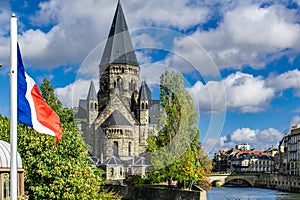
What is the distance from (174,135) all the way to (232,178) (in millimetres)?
78523

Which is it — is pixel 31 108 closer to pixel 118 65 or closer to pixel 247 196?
pixel 118 65

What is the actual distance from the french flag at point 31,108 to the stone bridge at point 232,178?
92531 millimetres

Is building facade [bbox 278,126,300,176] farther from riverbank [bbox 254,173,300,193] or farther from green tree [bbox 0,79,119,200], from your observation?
green tree [bbox 0,79,119,200]

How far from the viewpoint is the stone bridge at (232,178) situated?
105369 millimetres

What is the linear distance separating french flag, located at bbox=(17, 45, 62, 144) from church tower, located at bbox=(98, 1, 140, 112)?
20486 mm

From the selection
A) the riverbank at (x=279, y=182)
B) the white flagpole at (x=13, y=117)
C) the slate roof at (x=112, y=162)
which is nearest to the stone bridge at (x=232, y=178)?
the riverbank at (x=279, y=182)

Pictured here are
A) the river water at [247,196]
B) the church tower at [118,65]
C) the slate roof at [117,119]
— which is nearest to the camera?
the church tower at [118,65]

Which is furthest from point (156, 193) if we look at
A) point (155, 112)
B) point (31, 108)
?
point (31, 108)

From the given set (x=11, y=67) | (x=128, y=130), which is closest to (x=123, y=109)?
(x=128, y=130)

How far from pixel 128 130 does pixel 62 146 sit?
4937cm

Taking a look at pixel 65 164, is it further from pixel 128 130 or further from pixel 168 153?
pixel 128 130

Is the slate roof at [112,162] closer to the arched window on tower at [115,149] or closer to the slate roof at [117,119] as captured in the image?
the arched window on tower at [115,149]

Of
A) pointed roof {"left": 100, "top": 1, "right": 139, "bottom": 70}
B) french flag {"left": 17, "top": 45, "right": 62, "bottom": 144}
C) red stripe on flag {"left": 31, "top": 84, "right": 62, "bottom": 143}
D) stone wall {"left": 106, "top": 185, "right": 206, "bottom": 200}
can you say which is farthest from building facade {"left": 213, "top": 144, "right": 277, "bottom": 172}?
french flag {"left": 17, "top": 45, "right": 62, "bottom": 144}

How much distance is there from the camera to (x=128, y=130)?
233 ft
